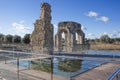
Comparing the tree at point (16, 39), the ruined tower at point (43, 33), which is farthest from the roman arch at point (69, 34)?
the tree at point (16, 39)

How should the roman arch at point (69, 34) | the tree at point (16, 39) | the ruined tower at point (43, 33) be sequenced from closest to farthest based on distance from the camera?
the ruined tower at point (43, 33) < the roman arch at point (69, 34) < the tree at point (16, 39)

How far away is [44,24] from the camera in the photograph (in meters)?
13.6

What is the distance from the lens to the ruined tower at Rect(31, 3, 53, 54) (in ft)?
44.2

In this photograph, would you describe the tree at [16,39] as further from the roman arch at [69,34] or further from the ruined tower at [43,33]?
the ruined tower at [43,33]

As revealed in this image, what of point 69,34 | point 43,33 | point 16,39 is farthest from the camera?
point 16,39

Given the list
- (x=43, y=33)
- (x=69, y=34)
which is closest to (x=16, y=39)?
(x=69, y=34)

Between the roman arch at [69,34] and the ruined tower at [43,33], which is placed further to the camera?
the roman arch at [69,34]

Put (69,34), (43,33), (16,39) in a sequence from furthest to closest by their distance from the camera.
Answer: (16,39), (69,34), (43,33)

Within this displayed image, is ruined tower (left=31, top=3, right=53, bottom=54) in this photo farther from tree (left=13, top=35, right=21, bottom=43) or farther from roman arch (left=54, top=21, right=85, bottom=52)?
tree (left=13, top=35, right=21, bottom=43)

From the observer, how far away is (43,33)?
13.6 metres

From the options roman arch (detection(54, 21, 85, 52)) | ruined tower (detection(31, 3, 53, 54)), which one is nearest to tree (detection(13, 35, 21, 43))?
roman arch (detection(54, 21, 85, 52))

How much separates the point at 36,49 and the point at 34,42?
68 cm

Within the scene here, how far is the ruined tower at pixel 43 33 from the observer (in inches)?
531

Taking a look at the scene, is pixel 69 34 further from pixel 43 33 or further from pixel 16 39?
pixel 16 39
